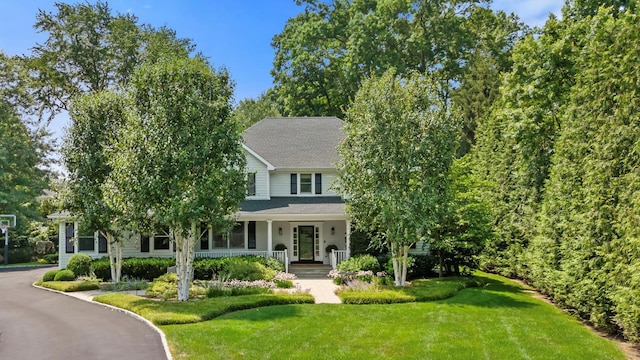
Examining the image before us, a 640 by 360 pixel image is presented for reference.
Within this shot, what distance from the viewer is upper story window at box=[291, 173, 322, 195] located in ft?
92.0

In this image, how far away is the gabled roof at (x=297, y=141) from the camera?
2821 cm

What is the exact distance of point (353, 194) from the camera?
20.1 meters

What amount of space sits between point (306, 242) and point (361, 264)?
5.70 meters

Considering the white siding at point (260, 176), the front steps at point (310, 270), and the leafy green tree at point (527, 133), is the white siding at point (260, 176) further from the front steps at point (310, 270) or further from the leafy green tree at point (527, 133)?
the leafy green tree at point (527, 133)

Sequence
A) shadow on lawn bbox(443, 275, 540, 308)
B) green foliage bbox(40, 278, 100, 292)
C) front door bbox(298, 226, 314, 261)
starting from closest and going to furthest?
shadow on lawn bbox(443, 275, 540, 308), green foliage bbox(40, 278, 100, 292), front door bbox(298, 226, 314, 261)

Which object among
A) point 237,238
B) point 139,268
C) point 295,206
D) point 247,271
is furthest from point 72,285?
point 295,206

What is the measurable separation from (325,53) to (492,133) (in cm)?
2317

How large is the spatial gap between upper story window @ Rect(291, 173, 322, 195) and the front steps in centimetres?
433

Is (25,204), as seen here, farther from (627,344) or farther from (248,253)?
(627,344)

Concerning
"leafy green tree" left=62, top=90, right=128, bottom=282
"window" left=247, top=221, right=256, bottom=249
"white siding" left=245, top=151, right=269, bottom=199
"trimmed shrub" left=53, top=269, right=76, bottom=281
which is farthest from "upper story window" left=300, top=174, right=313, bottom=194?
"trimmed shrub" left=53, top=269, right=76, bottom=281

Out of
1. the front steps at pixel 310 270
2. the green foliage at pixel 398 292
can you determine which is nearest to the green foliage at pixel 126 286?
the front steps at pixel 310 270

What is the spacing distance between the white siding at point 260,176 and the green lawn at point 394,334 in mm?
12016

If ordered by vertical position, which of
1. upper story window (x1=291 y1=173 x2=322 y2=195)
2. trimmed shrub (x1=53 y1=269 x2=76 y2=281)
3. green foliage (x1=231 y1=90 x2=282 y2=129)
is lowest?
trimmed shrub (x1=53 y1=269 x2=76 y2=281)

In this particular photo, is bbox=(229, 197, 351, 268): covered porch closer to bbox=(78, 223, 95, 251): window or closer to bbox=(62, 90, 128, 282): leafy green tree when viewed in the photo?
bbox=(62, 90, 128, 282): leafy green tree
